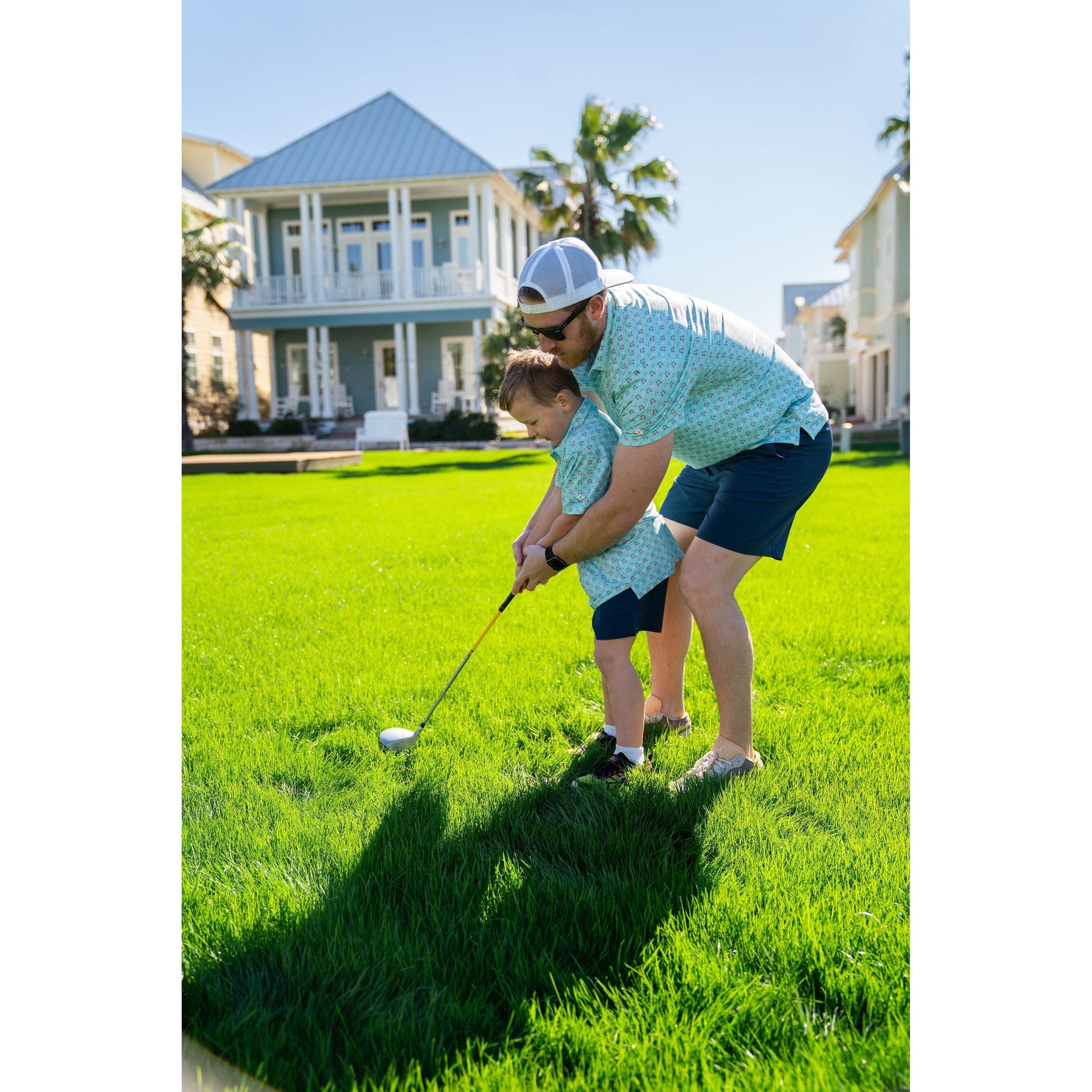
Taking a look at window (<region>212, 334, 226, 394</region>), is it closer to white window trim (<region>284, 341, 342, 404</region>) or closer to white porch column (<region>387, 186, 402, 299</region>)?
white window trim (<region>284, 341, 342, 404</region>)

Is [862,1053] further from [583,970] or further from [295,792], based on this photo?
[295,792]

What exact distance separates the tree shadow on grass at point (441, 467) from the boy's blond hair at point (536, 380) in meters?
12.7

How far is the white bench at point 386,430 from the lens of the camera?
22.1 meters

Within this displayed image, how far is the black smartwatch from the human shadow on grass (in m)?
0.77

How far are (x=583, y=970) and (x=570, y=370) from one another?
174cm

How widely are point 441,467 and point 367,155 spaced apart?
43.4 ft

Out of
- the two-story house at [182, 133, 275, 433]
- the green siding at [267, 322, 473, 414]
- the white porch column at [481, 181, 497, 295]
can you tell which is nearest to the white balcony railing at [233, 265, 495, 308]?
the white porch column at [481, 181, 497, 295]

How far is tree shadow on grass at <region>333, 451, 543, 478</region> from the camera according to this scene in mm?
15953

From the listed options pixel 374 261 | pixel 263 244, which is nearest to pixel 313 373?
pixel 374 261

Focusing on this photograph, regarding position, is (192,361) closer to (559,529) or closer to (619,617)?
(559,529)

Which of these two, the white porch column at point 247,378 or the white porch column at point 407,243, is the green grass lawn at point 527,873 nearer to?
the white porch column at point 407,243

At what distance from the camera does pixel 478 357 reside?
26469mm
